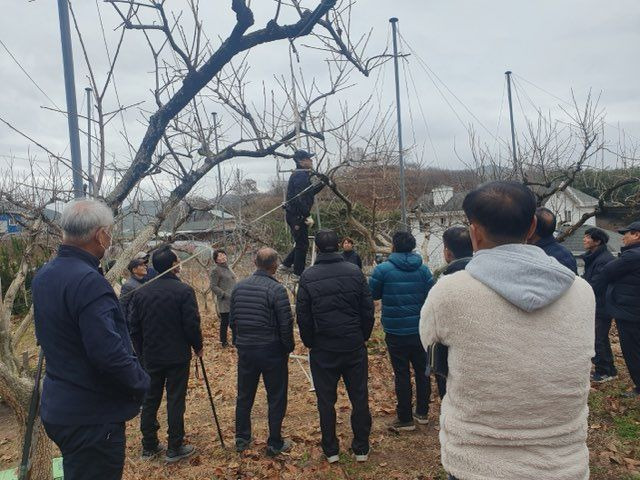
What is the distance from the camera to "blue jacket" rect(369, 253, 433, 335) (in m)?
4.59

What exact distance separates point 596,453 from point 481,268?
3907mm

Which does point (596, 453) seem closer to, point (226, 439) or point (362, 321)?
point (362, 321)

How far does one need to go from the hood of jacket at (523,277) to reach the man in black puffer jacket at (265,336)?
302 cm

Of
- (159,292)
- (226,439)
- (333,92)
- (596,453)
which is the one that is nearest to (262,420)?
(226,439)

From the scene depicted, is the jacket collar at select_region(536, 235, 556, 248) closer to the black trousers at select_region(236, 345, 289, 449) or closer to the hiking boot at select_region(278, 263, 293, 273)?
the black trousers at select_region(236, 345, 289, 449)

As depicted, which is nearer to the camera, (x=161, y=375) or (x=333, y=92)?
(x=161, y=375)

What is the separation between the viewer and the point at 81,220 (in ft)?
7.98

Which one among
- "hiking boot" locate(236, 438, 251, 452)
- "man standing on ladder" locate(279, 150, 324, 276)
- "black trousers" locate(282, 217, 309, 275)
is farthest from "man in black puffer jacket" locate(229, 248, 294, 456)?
"black trousers" locate(282, 217, 309, 275)

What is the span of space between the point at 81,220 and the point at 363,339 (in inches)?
105

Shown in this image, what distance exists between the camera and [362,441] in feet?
14.3

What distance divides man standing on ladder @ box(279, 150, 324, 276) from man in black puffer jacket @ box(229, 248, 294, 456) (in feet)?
3.67

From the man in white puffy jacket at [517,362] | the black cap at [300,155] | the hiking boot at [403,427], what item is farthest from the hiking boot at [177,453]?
the man in white puffy jacket at [517,362]

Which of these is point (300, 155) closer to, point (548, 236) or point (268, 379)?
point (268, 379)

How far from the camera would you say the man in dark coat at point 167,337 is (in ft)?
14.5
